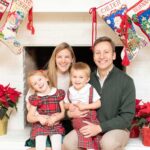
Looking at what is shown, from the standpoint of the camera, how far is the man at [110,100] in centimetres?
195

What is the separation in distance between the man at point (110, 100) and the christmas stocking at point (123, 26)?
0.37ft

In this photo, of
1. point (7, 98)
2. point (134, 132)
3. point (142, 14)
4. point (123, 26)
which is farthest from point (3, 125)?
point (142, 14)

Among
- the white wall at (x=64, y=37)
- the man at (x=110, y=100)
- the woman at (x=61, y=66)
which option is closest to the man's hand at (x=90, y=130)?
the man at (x=110, y=100)

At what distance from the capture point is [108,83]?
204 cm

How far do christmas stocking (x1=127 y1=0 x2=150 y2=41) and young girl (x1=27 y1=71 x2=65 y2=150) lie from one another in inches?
22.4

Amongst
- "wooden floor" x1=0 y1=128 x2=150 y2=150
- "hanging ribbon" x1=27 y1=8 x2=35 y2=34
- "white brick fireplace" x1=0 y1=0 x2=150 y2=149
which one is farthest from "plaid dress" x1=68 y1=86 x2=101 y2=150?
"hanging ribbon" x1=27 y1=8 x2=35 y2=34

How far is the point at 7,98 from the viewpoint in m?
2.21

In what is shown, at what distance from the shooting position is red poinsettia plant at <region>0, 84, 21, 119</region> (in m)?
2.18

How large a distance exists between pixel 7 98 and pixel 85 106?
518 mm

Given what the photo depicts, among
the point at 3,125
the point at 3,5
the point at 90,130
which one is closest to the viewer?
the point at 90,130

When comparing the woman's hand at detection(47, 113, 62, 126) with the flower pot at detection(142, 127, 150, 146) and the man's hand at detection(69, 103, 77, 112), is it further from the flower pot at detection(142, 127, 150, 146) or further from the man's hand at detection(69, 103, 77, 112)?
the flower pot at detection(142, 127, 150, 146)

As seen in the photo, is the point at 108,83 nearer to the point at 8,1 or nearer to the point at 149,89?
the point at 149,89

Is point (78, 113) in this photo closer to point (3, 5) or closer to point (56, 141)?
point (56, 141)

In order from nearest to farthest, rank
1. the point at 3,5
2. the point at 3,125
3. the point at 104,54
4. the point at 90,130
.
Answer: the point at 90,130, the point at 104,54, the point at 3,5, the point at 3,125
